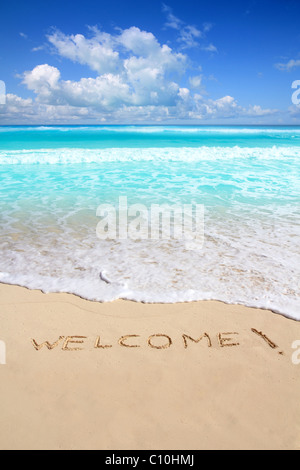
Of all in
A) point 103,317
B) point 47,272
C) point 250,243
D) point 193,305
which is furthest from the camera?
point 250,243

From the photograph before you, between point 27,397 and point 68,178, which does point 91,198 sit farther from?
point 27,397

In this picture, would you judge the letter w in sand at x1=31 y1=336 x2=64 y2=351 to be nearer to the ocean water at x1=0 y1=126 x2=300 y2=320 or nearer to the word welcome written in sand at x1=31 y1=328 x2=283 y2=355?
the word welcome written in sand at x1=31 y1=328 x2=283 y2=355

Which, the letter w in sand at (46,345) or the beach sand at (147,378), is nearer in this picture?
the beach sand at (147,378)

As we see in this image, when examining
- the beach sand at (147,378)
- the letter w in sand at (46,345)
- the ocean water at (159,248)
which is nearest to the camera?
the beach sand at (147,378)

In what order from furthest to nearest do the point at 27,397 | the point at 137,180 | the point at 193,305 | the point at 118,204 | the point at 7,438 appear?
the point at 137,180
the point at 118,204
the point at 193,305
the point at 27,397
the point at 7,438

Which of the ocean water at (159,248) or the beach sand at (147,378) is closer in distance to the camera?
the beach sand at (147,378)

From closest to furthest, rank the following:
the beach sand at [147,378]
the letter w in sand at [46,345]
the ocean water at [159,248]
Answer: the beach sand at [147,378] → the letter w in sand at [46,345] → the ocean water at [159,248]

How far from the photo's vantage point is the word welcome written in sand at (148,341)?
275cm

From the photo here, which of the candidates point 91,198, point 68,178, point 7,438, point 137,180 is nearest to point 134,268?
point 7,438

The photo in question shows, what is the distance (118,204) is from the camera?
779cm

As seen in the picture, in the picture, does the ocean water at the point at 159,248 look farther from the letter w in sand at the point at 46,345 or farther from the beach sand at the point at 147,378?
the letter w in sand at the point at 46,345

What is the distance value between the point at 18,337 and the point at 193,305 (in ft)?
6.09

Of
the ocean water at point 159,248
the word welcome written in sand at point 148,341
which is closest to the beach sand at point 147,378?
the word welcome written in sand at point 148,341

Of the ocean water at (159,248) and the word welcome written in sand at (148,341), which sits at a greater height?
the ocean water at (159,248)
